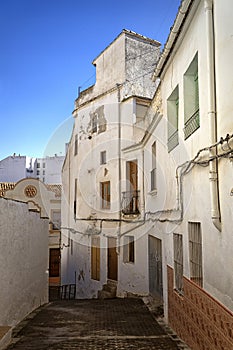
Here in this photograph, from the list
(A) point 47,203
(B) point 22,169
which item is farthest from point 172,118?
(B) point 22,169

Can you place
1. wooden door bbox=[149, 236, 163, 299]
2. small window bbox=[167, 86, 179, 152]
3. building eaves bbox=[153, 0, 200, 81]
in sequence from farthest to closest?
1. wooden door bbox=[149, 236, 163, 299]
2. small window bbox=[167, 86, 179, 152]
3. building eaves bbox=[153, 0, 200, 81]

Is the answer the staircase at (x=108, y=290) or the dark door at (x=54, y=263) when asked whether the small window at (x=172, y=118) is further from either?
the dark door at (x=54, y=263)

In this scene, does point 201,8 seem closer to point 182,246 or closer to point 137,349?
point 182,246

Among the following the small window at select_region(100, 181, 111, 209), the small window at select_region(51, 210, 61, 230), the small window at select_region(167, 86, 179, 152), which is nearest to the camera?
the small window at select_region(167, 86, 179, 152)

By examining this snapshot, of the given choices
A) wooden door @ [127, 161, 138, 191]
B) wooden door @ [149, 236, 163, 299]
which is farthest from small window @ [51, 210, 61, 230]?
wooden door @ [149, 236, 163, 299]

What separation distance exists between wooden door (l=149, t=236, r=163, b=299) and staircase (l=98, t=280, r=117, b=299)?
11.1ft

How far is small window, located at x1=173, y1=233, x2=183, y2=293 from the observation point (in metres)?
7.47

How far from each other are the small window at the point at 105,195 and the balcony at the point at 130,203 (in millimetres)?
1701

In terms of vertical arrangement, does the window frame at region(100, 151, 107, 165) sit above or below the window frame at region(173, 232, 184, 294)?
above

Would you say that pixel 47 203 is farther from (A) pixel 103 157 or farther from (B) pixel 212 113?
(B) pixel 212 113

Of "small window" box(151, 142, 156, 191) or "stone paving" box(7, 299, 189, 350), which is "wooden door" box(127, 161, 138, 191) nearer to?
"small window" box(151, 142, 156, 191)

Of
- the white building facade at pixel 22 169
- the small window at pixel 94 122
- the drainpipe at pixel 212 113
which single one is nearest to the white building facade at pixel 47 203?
the small window at pixel 94 122

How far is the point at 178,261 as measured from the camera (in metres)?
7.68

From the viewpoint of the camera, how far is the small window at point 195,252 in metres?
6.16
